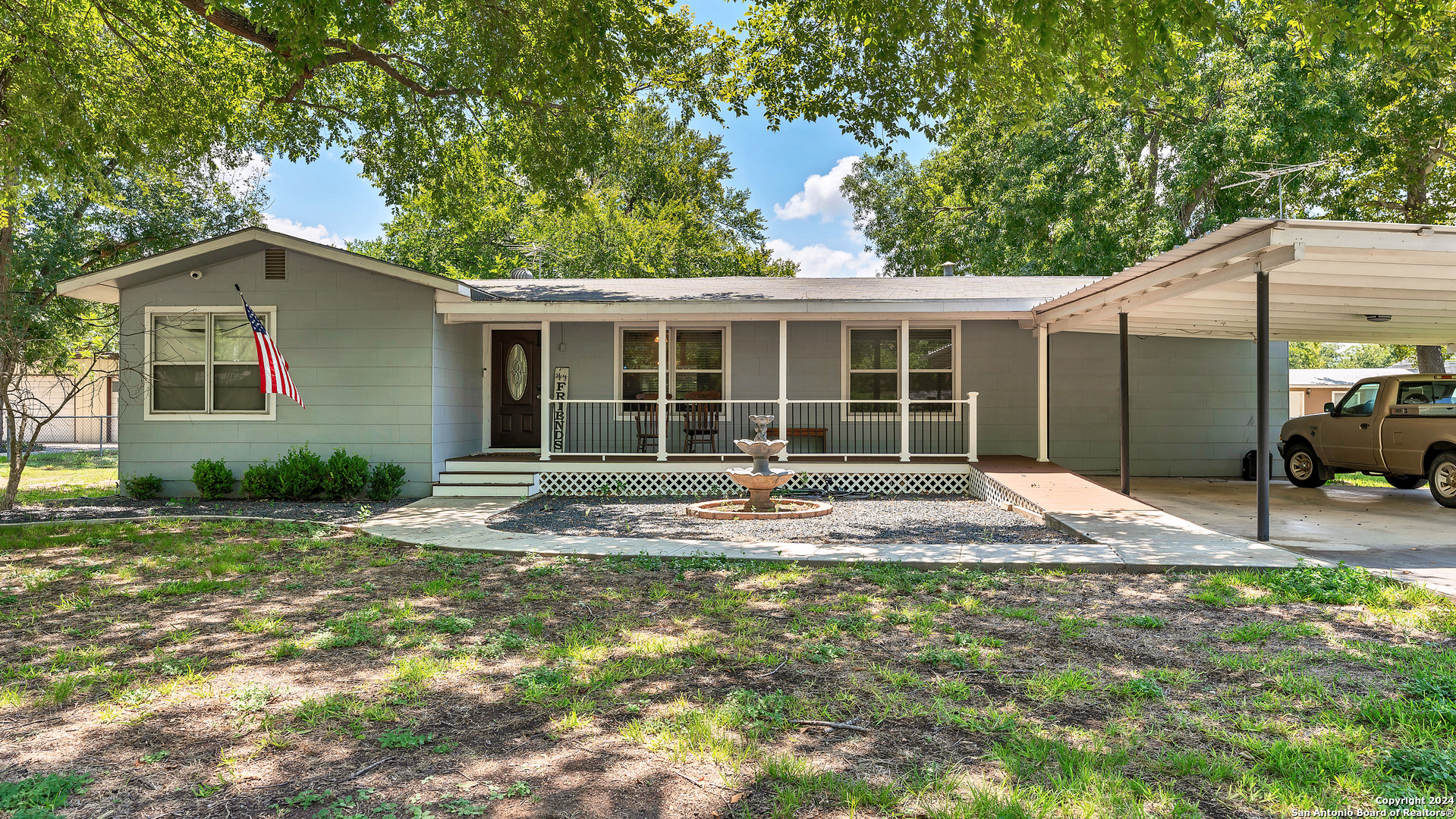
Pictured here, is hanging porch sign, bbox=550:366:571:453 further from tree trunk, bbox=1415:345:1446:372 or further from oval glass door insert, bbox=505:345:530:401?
tree trunk, bbox=1415:345:1446:372

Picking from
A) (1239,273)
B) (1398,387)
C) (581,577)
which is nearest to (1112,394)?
(1398,387)

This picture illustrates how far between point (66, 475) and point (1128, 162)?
23765mm

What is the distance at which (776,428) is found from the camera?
41.5 feet

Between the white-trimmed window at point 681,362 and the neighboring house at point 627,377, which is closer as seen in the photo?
the neighboring house at point 627,377

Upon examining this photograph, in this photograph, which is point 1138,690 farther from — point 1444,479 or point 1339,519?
point 1444,479

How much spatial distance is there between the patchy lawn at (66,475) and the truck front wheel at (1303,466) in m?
17.5

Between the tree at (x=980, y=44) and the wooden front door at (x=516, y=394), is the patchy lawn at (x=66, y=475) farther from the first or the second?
the tree at (x=980, y=44)

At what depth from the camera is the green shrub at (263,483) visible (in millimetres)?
10508

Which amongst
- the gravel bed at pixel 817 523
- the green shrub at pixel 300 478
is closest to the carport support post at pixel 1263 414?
the gravel bed at pixel 817 523

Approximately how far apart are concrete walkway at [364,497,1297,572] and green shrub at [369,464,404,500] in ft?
7.49

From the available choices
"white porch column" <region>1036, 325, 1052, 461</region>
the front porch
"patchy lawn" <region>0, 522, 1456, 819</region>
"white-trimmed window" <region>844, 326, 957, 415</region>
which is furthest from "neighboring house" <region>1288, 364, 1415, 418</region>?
"patchy lawn" <region>0, 522, 1456, 819</region>

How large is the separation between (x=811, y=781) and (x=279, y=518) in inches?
323

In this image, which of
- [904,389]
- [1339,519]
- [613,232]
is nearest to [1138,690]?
[1339,519]

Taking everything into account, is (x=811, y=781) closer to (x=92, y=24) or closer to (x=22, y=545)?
(x=22, y=545)
